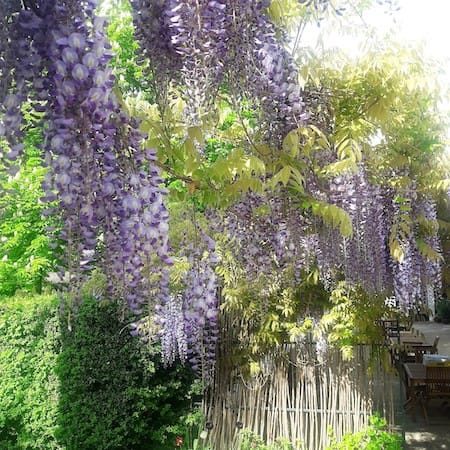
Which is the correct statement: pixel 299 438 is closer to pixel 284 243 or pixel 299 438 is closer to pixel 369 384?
pixel 369 384

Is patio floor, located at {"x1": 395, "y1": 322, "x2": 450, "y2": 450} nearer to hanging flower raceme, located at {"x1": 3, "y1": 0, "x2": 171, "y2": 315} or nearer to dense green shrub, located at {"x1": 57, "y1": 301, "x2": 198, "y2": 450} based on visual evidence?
dense green shrub, located at {"x1": 57, "y1": 301, "x2": 198, "y2": 450}

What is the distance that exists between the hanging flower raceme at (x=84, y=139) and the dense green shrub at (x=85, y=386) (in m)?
3.46

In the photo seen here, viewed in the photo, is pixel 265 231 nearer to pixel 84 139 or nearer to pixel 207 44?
pixel 207 44

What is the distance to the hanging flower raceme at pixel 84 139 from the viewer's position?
1.40 m

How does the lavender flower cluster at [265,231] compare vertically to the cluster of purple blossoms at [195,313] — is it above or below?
above

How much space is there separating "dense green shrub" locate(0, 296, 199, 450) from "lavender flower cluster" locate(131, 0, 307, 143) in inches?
131

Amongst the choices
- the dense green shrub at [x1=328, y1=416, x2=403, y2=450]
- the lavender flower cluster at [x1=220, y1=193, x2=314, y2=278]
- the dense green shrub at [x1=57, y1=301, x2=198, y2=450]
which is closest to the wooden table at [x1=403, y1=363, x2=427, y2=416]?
the dense green shrub at [x1=328, y1=416, x2=403, y2=450]

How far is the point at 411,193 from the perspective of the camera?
4.46 meters

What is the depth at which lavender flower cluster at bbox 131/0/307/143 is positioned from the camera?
202cm

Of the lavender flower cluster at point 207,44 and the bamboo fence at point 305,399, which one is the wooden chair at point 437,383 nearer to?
the bamboo fence at point 305,399

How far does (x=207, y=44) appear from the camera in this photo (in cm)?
207

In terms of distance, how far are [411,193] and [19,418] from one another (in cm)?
429

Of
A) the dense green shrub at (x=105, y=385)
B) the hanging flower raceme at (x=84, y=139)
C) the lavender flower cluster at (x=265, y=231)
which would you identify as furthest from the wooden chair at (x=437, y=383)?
the hanging flower raceme at (x=84, y=139)

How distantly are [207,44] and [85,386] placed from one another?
13.4 feet
